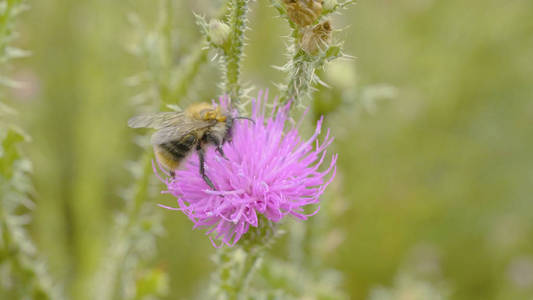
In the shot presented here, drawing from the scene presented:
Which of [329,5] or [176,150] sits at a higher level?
[329,5]

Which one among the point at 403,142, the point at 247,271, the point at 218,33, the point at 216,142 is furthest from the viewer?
the point at 403,142

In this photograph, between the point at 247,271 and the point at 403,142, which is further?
the point at 403,142

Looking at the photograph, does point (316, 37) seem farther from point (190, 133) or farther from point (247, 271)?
point (247, 271)

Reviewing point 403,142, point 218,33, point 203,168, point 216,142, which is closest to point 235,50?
point 218,33

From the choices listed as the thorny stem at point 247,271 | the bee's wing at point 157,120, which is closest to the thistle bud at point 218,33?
the bee's wing at point 157,120

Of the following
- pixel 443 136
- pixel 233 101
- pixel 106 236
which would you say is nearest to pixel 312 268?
pixel 233 101

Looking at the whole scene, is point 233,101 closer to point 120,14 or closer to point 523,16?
point 120,14
